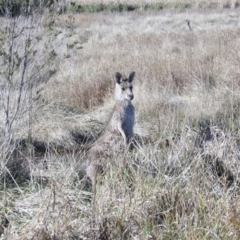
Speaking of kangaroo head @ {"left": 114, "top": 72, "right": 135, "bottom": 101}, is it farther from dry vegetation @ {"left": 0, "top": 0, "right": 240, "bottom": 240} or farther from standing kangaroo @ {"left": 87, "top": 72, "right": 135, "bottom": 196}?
dry vegetation @ {"left": 0, "top": 0, "right": 240, "bottom": 240}

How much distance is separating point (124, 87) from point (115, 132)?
0.70 m

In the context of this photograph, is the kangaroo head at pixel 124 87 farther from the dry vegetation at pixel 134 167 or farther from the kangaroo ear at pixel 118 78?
the dry vegetation at pixel 134 167

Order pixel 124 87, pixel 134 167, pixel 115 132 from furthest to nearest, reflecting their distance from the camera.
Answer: pixel 124 87, pixel 115 132, pixel 134 167

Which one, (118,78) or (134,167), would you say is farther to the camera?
(118,78)

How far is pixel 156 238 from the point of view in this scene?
4.60m

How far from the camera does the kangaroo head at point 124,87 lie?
7465 mm

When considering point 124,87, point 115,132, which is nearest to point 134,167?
point 115,132

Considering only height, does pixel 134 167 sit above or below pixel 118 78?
below

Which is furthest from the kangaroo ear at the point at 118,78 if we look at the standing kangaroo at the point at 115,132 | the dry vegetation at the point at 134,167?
the dry vegetation at the point at 134,167

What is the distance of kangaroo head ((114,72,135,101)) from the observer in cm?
746

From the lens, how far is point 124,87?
24.7ft

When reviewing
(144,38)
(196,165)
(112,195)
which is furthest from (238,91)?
(144,38)

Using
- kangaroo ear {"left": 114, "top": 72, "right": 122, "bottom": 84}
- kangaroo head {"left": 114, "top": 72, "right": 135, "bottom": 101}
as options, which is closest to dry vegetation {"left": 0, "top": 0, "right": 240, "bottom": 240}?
kangaroo head {"left": 114, "top": 72, "right": 135, "bottom": 101}

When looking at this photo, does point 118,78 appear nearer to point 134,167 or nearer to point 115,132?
point 115,132
